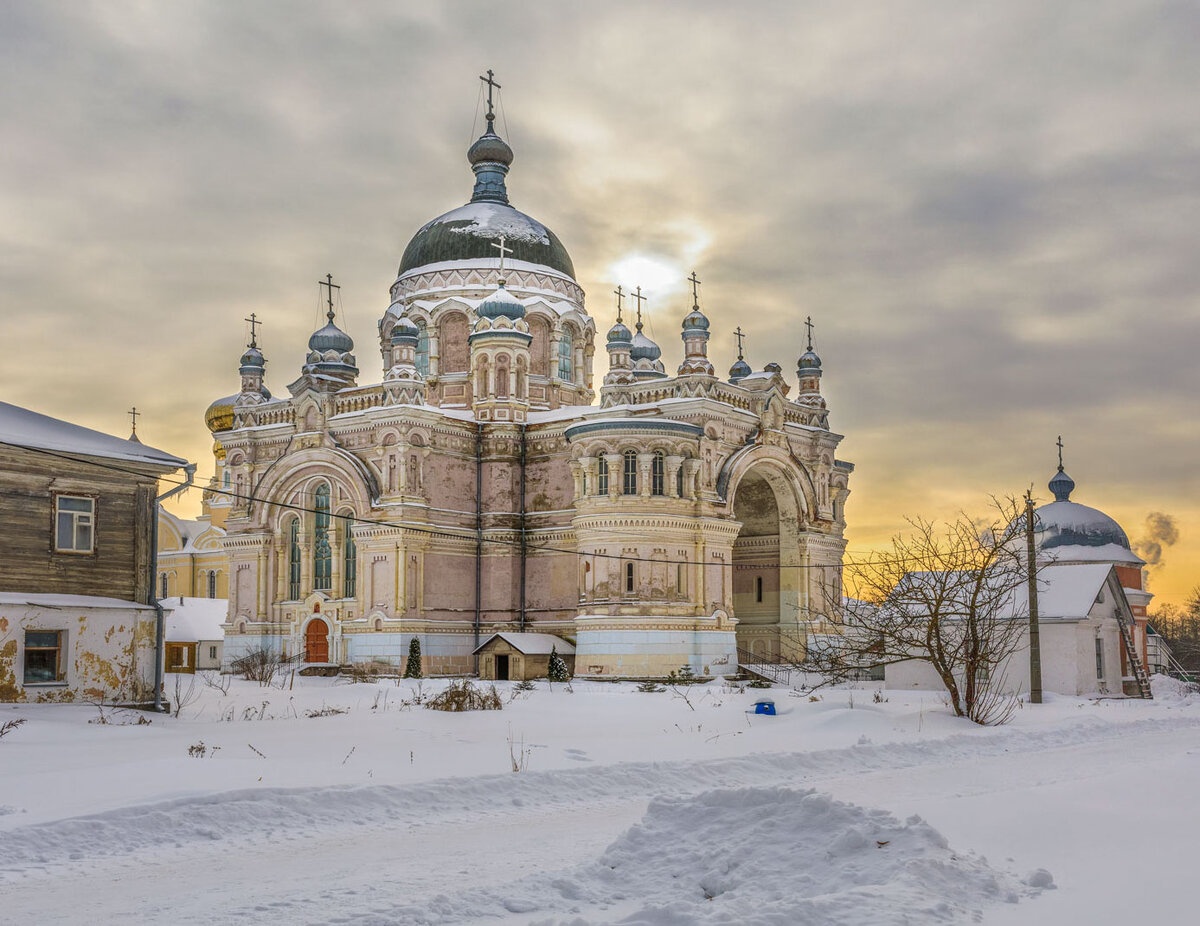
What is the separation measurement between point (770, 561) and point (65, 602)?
27821 mm

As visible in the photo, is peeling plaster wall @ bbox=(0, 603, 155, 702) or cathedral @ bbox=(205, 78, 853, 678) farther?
cathedral @ bbox=(205, 78, 853, 678)

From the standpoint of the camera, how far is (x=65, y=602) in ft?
71.4

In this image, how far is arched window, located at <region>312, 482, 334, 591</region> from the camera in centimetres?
4278

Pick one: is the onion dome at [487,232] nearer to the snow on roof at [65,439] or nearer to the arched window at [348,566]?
the arched window at [348,566]

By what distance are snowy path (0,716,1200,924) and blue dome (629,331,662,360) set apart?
3355cm

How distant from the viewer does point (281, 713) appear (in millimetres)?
23719

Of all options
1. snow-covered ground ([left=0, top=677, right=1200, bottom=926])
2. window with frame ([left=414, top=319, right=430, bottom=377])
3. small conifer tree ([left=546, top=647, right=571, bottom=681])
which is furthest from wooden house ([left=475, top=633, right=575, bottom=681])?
snow-covered ground ([left=0, top=677, right=1200, bottom=926])

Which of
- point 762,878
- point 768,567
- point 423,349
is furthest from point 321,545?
point 762,878

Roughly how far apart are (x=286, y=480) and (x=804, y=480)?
18.3m

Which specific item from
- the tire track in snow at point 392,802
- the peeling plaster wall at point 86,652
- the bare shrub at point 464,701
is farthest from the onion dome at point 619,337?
the tire track in snow at point 392,802

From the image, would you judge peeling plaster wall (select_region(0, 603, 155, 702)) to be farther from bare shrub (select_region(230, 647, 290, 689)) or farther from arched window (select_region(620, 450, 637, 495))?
arched window (select_region(620, 450, 637, 495))

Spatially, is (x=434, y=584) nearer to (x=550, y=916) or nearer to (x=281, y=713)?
(x=281, y=713)

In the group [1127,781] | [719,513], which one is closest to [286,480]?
[719,513]

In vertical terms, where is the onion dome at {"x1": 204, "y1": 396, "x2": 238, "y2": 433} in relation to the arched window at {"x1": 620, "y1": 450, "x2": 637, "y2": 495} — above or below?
above
